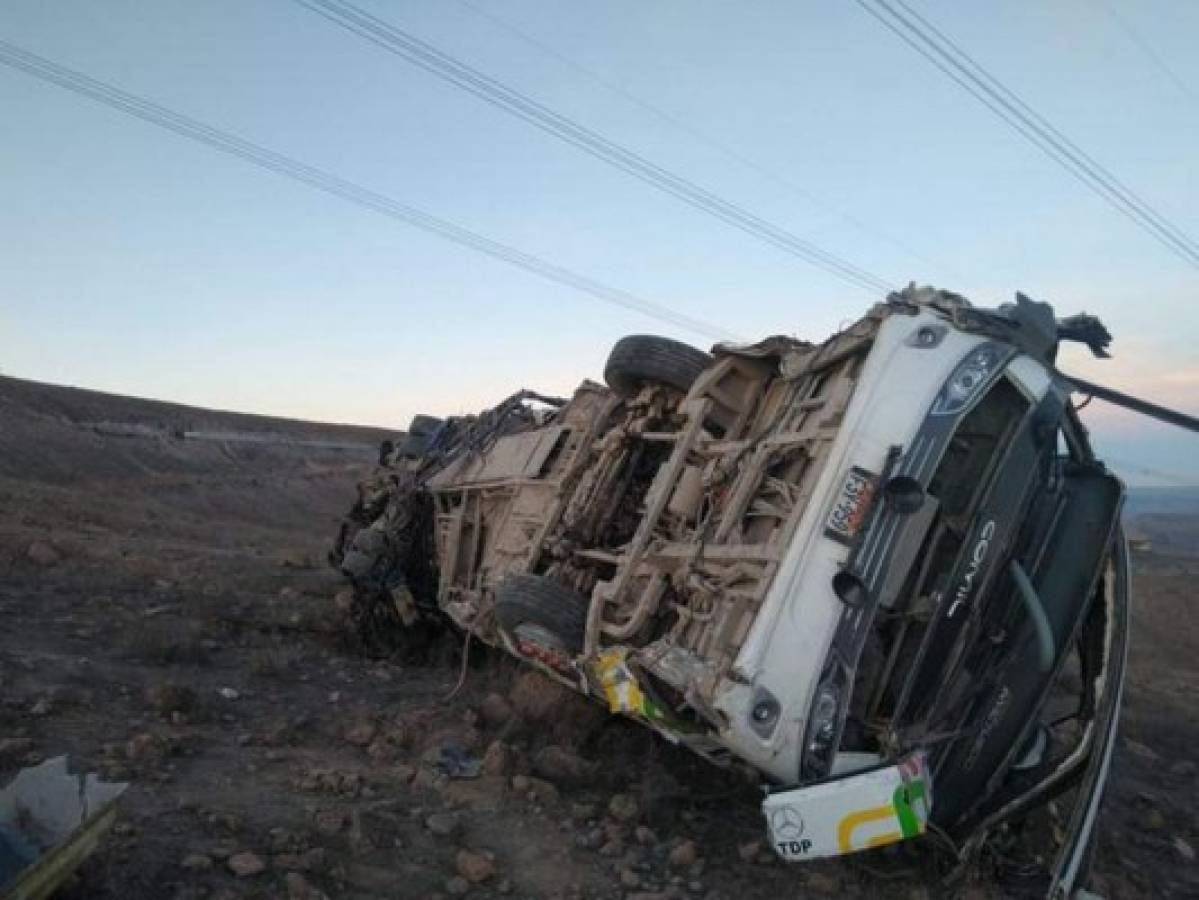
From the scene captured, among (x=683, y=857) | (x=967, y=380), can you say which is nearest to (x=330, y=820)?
(x=683, y=857)

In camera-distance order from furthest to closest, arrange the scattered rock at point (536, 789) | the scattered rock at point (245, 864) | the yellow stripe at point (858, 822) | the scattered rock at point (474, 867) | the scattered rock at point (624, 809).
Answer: the scattered rock at point (536, 789) < the scattered rock at point (624, 809) < the scattered rock at point (474, 867) < the scattered rock at point (245, 864) < the yellow stripe at point (858, 822)

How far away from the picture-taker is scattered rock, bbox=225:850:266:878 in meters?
3.47

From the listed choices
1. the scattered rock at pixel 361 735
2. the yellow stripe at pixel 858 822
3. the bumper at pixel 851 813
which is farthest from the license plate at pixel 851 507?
the scattered rock at pixel 361 735

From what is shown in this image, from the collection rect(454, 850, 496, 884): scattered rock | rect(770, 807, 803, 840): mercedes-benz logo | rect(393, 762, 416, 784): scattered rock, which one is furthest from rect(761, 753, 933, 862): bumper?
rect(393, 762, 416, 784): scattered rock

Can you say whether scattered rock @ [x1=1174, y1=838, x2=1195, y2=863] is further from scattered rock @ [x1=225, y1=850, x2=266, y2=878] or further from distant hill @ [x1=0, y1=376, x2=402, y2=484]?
distant hill @ [x1=0, y1=376, x2=402, y2=484]

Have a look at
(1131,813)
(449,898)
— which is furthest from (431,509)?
(1131,813)

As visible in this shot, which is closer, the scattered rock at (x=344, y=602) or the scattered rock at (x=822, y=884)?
the scattered rock at (x=822, y=884)

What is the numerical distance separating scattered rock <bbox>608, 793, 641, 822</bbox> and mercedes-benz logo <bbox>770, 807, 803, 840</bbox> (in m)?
1.20

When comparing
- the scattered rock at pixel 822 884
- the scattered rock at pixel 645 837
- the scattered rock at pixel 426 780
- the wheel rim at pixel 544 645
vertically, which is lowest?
the scattered rock at pixel 426 780

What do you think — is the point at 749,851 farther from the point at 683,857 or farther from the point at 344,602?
the point at 344,602

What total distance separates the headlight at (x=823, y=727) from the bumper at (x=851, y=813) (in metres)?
0.19

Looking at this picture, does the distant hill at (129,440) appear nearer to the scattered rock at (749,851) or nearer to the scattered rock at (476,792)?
the scattered rock at (476,792)

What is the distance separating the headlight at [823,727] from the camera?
3.51m

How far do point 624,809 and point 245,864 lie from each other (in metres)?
1.68
